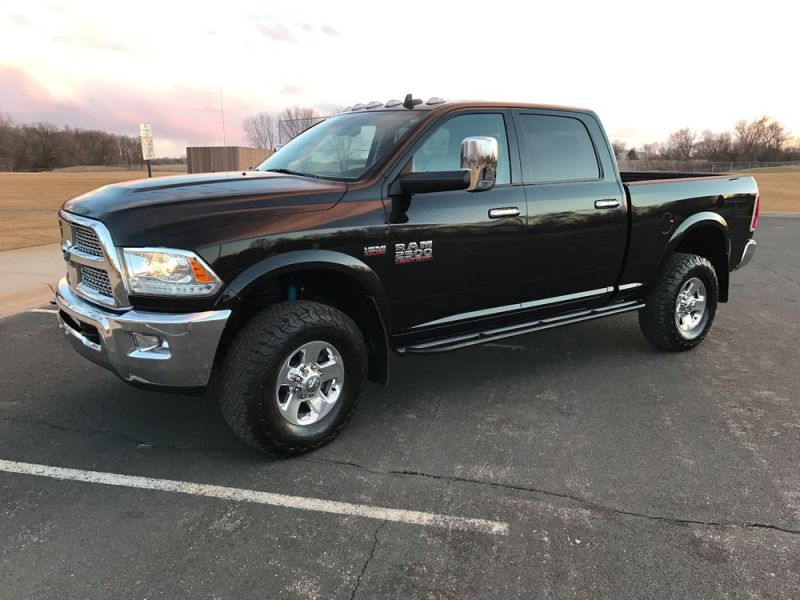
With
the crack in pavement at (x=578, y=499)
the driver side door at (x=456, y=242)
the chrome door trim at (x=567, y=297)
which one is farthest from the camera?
the chrome door trim at (x=567, y=297)

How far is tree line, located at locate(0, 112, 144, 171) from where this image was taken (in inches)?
4043

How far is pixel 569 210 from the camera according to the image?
4.36 meters

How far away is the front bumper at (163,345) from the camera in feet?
9.62

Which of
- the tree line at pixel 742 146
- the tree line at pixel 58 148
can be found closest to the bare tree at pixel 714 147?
the tree line at pixel 742 146

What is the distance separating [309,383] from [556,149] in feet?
8.40

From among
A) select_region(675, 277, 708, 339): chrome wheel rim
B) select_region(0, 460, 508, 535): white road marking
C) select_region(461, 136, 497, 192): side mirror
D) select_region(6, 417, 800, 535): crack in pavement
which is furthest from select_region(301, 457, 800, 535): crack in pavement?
select_region(675, 277, 708, 339): chrome wheel rim

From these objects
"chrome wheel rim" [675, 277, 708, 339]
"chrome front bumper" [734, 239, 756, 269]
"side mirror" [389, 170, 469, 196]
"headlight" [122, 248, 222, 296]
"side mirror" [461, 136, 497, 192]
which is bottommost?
"chrome wheel rim" [675, 277, 708, 339]

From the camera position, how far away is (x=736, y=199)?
5.49 meters

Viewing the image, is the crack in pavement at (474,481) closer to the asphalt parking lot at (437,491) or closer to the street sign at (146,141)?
the asphalt parking lot at (437,491)

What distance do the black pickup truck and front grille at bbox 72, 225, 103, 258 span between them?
2 cm

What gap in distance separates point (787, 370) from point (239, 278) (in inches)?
174

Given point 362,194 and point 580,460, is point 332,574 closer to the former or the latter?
point 580,460

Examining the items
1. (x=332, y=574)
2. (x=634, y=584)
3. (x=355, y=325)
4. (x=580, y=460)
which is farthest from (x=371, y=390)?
(x=634, y=584)

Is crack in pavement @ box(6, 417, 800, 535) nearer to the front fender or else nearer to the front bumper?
the front bumper
